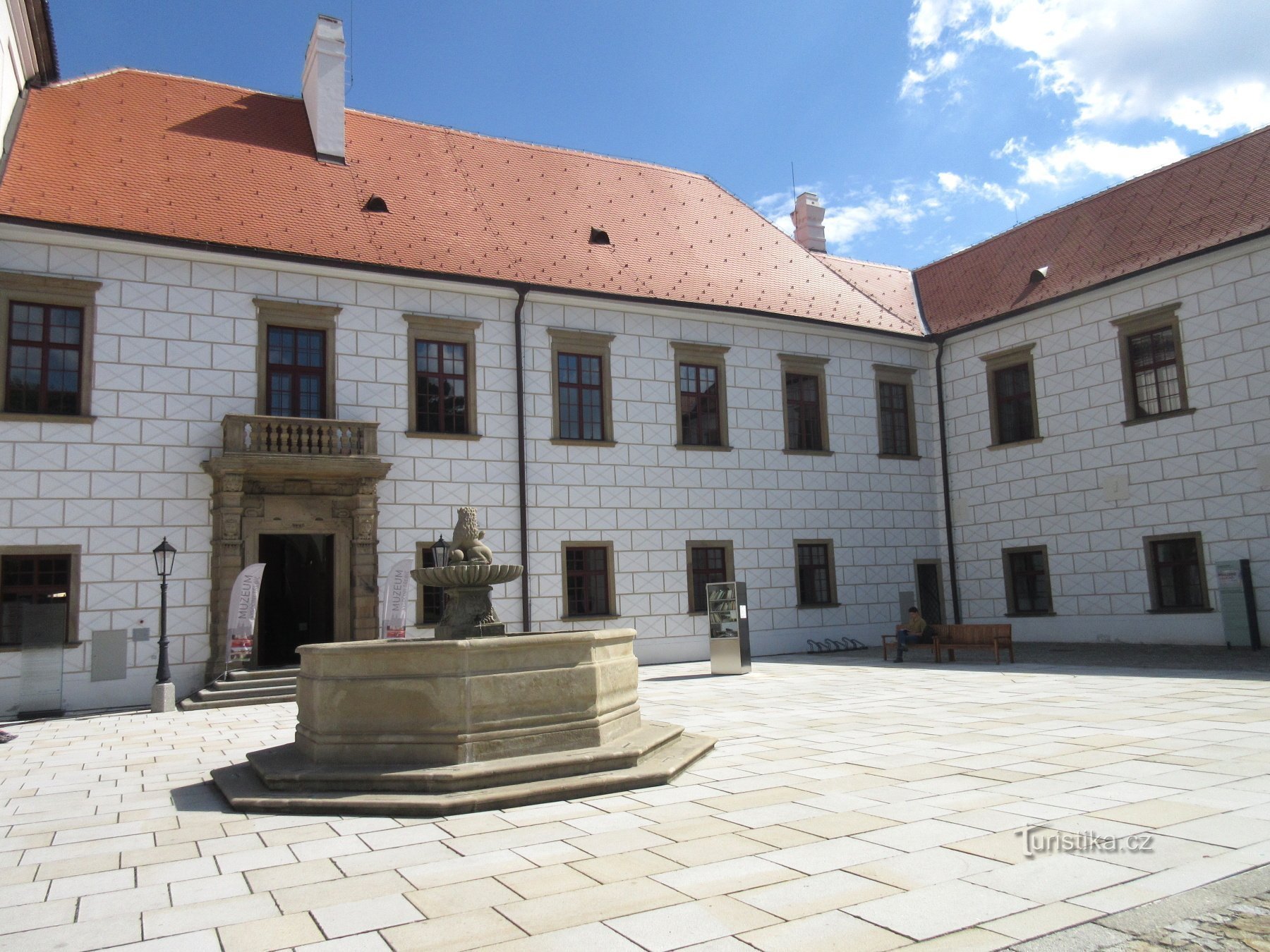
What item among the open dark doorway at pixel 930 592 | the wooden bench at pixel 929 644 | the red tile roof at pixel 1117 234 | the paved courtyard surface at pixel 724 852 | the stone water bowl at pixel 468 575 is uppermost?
the red tile roof at pixel 1117 234

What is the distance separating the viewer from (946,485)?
81.8 ft

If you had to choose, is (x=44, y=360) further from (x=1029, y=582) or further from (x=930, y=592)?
(x=1029, y=582)

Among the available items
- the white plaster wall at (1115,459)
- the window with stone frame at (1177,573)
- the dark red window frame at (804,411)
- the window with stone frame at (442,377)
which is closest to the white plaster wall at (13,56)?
the window with stone frame at (442,377)

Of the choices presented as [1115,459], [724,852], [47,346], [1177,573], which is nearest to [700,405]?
[1115,459]

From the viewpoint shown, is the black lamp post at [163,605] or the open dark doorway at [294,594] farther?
the open dark doorway at [294,594]

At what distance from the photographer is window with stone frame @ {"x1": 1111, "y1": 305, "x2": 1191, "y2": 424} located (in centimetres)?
1980

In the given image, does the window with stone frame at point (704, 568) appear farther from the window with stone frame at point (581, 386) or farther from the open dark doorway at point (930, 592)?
the open dark doorway at point (930, 592)

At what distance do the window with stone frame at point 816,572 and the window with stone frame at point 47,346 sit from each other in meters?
14.9

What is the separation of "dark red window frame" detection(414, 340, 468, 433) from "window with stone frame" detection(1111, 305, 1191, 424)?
1383cm

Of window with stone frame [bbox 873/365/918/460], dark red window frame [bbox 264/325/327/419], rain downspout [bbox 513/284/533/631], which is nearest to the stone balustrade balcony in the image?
dark red window frame [bbox 264/325/327/419]

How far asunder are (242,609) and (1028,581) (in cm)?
1715

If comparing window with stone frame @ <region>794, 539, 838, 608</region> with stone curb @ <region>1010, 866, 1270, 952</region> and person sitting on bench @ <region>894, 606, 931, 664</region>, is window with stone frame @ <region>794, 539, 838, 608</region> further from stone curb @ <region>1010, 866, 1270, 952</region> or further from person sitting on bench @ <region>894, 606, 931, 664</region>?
stone curb @ <region>1010, 866, 1270, 952</region>

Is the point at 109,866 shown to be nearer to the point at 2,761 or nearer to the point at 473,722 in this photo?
the point at 473,722

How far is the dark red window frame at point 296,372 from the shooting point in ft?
57.6
